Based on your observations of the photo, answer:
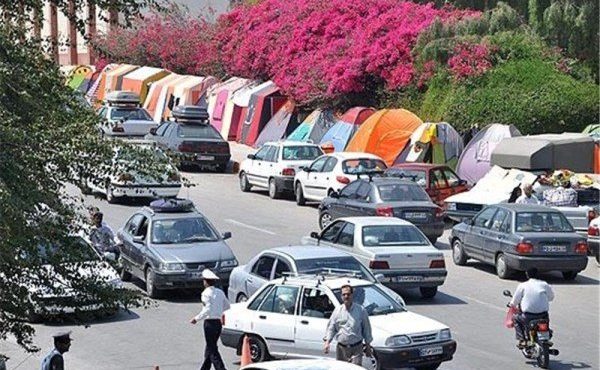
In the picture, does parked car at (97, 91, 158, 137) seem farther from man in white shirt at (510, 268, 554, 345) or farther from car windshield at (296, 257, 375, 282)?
man in white shirt at (510, 268, 554, 345)

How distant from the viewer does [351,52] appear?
135 ft

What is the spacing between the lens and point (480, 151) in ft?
110

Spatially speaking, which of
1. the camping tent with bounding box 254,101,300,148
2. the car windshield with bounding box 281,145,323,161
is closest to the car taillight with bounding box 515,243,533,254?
the car windshield with bounding box 281,145,323,161

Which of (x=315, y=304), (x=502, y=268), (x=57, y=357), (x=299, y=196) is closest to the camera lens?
(x=57, y=357)

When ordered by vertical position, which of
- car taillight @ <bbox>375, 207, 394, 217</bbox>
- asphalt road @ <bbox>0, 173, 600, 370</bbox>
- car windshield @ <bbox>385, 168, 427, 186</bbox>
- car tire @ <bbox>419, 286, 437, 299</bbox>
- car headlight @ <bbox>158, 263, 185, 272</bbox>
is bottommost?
asphalt road @ <bbox>0, 173, 600, 370</bbox>

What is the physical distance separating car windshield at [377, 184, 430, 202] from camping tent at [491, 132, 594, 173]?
4304 millimetres

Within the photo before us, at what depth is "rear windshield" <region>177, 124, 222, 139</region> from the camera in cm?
3872

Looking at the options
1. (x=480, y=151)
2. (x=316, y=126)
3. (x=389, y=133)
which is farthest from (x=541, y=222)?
(x=316, y=126)

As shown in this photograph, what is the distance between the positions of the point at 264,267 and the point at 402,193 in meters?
8.21

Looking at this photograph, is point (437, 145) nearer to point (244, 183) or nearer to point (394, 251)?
point (244, 183)

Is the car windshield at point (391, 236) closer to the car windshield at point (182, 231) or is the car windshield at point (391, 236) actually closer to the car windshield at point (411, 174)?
the car windshield at point (182, 231)

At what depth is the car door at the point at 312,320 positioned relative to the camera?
53.8ft

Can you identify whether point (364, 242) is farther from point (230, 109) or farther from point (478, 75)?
point (230, 109)

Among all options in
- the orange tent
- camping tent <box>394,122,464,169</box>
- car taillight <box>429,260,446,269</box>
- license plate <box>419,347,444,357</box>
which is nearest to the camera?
license plate <box>419,347,444,357</box>
